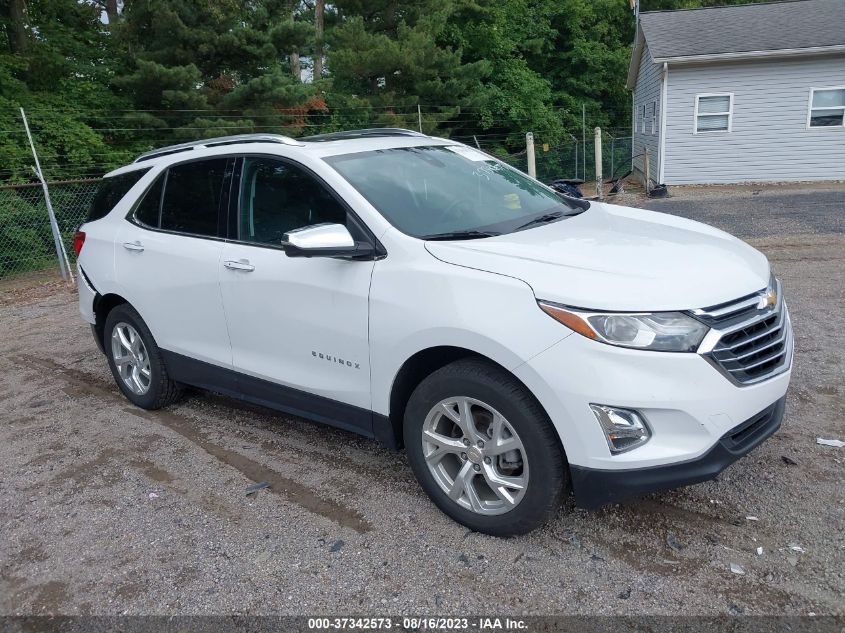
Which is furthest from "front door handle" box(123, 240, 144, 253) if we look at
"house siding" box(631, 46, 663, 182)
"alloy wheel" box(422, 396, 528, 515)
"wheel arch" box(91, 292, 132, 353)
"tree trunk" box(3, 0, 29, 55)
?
"house siding" box(631, 46, 663, 182)

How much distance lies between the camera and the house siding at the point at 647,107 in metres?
19.1

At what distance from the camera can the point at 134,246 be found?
179 inches

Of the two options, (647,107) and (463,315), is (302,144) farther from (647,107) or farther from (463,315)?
(647,107)

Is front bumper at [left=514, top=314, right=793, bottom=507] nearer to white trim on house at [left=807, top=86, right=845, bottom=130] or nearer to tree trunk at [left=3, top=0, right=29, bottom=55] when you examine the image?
tree trunk at [left=3, top=0, right=29, bottom=55]

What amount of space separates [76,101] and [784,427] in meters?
16.1

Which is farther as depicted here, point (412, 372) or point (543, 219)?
point (543, 219)

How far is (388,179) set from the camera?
3.63 meters

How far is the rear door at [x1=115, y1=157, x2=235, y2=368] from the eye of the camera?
4.04m

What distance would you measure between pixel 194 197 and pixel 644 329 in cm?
294

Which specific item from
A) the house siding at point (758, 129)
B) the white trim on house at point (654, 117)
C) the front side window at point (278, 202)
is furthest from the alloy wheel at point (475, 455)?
the white trim on house at point (654, 117)

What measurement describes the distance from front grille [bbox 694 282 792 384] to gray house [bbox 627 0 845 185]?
54.5ft

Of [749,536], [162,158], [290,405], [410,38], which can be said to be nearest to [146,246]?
[162,158]

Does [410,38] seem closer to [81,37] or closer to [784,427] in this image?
[81,37]

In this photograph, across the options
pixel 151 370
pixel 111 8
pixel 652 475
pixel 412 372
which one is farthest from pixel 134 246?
pixel 111 8
